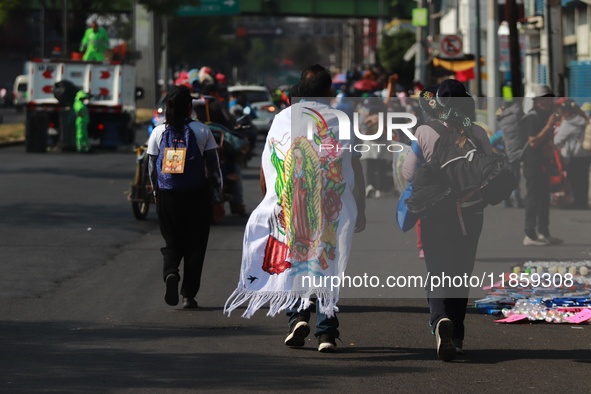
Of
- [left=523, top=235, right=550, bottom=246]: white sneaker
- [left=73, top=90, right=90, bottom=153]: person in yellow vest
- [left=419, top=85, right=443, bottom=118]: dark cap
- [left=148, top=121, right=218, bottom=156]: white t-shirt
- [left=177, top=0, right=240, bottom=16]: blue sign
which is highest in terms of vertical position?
[left=177, top=0, right=240, bottom=16]: blue sign

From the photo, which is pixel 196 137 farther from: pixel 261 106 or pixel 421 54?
pixel 421 54

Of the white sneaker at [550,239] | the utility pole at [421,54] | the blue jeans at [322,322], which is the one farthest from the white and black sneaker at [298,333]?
the utility pole at [421,54]

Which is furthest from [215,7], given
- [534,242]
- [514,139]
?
[534,242]

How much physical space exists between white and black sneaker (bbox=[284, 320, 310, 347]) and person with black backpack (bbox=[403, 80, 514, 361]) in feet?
2.53

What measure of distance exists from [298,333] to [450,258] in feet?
3.46

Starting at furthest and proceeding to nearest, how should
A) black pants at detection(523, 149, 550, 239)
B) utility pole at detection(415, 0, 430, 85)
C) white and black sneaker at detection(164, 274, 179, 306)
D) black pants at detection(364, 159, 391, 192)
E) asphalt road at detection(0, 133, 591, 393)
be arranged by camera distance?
1. utility pole at detection(415, 0, 430, 85)
2. black pants at detection(523, 149, 550, 239)
3. black pants at detection(364, 159, 391, 192)
4. white and black sneaker at detection(164, 274, 179, 306)
5. asphalt road at detection(0, 133, 591, 393)

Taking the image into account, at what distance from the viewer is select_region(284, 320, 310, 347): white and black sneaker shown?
7.87m

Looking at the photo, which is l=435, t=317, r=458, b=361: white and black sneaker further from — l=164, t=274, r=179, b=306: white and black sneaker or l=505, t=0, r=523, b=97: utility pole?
l=505, t=0, r=523, b=97: utility pole

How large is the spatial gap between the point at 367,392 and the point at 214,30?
8898 centimetres

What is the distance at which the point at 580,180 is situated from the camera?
49.3ft

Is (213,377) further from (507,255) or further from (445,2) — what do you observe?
(445,2)

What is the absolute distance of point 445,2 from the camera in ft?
225

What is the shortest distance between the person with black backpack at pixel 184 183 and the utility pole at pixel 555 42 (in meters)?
11.5

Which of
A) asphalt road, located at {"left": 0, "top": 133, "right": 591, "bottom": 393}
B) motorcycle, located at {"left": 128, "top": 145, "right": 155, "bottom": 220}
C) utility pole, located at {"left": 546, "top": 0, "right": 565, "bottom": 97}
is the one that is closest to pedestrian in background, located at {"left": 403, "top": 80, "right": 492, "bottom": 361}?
asphalt road, located at {"left": 0, "top": 133, "right": 591, "bottom": 393}
